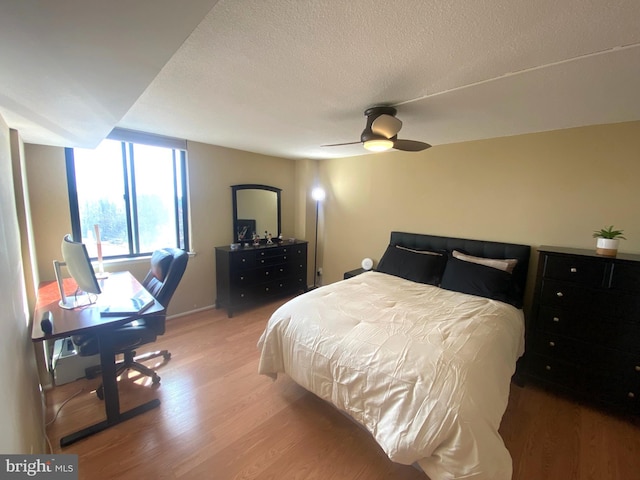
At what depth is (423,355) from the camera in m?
1.49

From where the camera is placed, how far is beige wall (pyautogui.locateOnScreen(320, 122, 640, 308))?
2.25 meters

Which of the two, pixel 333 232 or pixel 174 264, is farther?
pixel 333 232

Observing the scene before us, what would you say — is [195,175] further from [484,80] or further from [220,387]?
[484,80]

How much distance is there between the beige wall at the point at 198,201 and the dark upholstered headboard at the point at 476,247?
2164 mm

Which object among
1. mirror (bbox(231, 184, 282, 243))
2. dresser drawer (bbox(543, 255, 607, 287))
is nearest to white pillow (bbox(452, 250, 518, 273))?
dresser drawer (bbox(543, 255, 607, 287))

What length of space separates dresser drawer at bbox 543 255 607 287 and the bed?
339 millimetres

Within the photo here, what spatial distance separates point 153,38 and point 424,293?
261cm

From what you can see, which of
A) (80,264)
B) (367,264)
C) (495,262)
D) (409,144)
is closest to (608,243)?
(495,262)

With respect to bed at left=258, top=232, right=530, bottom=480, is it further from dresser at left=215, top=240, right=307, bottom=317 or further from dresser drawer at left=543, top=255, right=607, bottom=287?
dresser at left=215, top=240, right=307, bottom=317

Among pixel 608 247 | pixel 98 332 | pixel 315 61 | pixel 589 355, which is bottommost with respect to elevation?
pixel 589 355

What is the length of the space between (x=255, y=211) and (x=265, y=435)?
300 centimetres

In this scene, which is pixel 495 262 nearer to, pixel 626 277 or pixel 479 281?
pixel 479 281

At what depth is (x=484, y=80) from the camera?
5.04 ft

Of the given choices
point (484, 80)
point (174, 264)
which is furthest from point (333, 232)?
point (484, 80)
